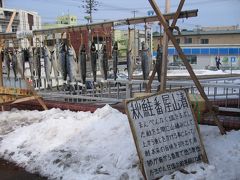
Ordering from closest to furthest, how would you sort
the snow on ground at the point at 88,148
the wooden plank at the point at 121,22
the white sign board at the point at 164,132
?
the white sign board at the point at 164,132 < the snow on ground at the point at 88,148 < the wooden plank at the point at 121,22

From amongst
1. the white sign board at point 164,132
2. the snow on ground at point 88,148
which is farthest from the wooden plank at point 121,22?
the snow on ground at point 88,148

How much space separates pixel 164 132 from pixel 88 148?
197 cm

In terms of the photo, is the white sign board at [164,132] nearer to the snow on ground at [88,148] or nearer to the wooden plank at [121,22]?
the snow on ground at [88,148]

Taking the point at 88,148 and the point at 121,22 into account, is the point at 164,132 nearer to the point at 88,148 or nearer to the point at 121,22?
the point at 88,148

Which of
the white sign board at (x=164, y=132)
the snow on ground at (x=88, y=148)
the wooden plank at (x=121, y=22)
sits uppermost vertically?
the wooden plank at (x=121, y=22)

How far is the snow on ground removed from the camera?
4.99 m

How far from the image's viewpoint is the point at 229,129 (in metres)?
5.99

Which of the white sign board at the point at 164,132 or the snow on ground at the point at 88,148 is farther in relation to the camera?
the snow on ground at the point at 88,148

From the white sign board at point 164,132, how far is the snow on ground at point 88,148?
0.22 metres

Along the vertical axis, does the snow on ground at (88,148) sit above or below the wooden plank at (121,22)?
below

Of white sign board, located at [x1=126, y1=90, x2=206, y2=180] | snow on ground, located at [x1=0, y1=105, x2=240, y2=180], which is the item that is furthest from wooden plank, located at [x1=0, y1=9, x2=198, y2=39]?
snow on ground, located at [x1=0, y1=105, x2=240, y2=180]

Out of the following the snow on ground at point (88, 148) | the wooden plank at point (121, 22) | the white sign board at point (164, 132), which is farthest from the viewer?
the wooden plank at point (121, 22)

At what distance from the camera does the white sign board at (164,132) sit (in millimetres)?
4746

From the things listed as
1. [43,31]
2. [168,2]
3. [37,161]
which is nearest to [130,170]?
[37,161]
